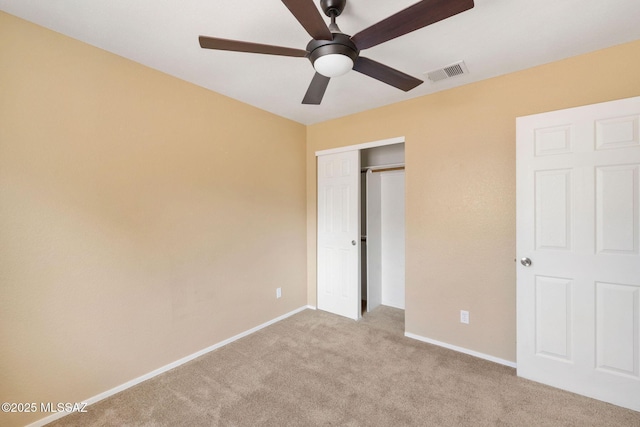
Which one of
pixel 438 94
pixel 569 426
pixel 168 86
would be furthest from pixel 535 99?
pixel 168 86

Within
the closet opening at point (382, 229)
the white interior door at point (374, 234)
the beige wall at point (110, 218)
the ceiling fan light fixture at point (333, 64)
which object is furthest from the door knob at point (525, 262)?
the beige wall at point (110, 218)

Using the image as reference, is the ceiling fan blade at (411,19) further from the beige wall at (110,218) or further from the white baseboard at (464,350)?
the white baseboard at (464,350)

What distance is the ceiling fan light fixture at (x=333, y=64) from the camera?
1.42 m

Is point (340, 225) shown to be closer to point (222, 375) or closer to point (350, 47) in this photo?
point (222, 375)

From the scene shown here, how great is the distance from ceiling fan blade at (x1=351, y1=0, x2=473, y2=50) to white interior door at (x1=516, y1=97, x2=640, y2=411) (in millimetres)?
1437

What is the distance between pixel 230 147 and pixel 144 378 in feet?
7.06

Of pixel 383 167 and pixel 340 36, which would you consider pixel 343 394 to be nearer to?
pixel 340 36

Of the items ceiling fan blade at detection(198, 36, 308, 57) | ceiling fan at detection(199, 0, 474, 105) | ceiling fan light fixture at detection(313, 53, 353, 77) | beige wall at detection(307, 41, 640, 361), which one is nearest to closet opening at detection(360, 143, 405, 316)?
beige wall at detection(307, 41, 640, 361)

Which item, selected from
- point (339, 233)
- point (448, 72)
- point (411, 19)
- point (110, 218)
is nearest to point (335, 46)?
point (411, 19)

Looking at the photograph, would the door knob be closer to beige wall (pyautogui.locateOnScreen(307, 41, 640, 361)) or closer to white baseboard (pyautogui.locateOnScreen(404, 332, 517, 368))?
beige wall (pyautogui.locateOnScreen(307, 41, 640, 361))

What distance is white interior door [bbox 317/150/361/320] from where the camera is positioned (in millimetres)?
3334

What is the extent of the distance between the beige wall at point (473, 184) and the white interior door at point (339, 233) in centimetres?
63

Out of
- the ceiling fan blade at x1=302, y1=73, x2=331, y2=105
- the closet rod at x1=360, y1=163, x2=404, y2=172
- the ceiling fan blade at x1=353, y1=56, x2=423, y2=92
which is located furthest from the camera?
the closet rod at x1=360, y1=163, x2=404, y2=172

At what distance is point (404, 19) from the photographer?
1.22m
